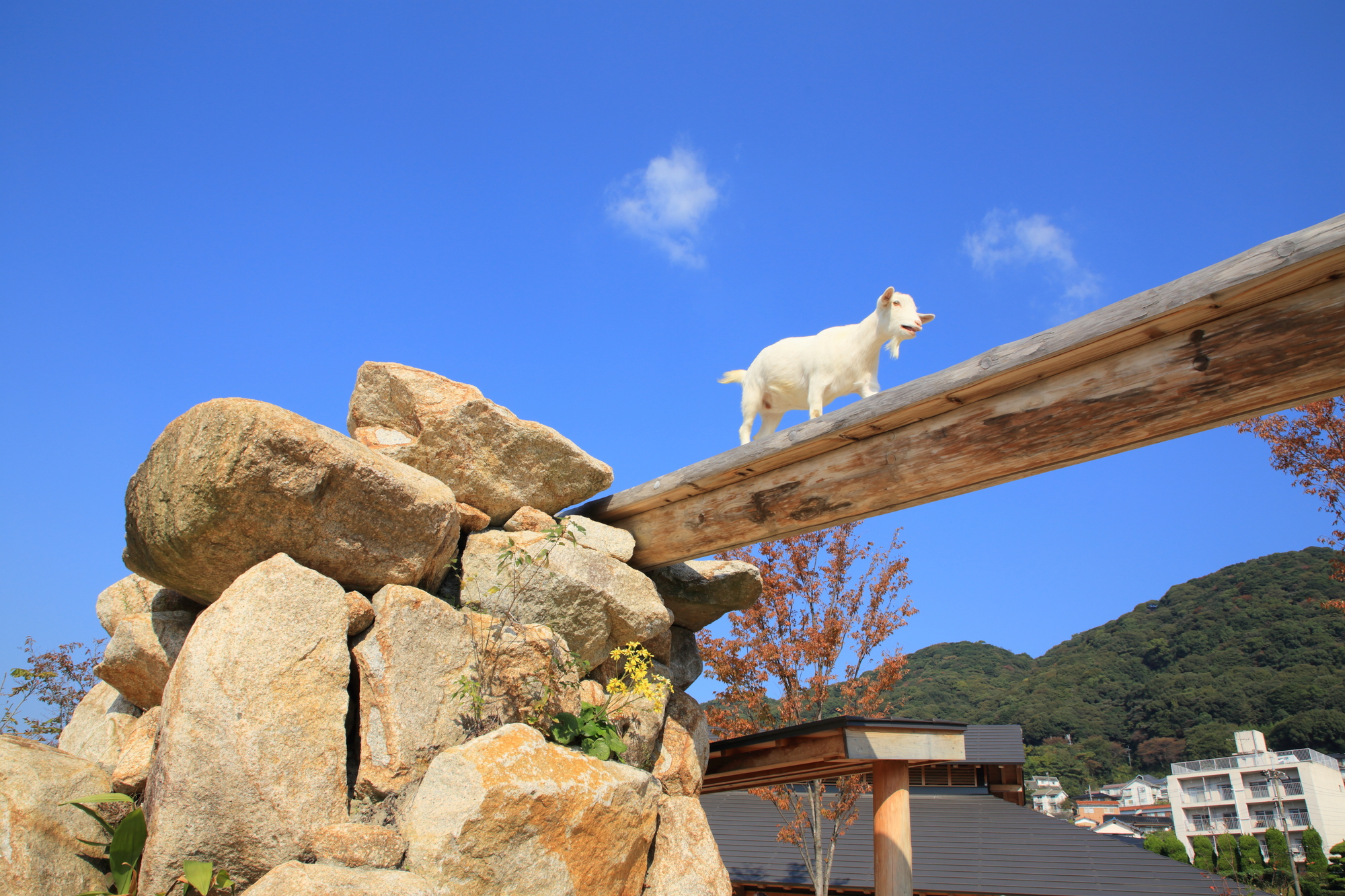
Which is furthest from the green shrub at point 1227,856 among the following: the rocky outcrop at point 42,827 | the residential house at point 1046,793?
the rocky outcrop at point 42,827

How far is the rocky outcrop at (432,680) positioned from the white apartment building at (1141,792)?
199ft

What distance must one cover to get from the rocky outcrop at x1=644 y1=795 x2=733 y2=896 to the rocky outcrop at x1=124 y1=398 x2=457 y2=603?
2.22 m

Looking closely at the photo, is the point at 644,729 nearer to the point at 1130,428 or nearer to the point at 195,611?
the point at 195,611

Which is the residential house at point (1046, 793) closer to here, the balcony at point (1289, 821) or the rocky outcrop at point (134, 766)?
the balcony at point (1289, 821)

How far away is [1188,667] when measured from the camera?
4256 centimetres

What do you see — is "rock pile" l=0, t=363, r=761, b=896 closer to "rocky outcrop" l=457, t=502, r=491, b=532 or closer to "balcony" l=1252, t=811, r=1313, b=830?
"rocky outcrop" l=457, t=502, r=491, b=532

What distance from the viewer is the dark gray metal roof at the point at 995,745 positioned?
15172 mm

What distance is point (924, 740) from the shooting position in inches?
250

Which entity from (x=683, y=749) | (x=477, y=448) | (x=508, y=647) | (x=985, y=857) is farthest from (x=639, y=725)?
(x=985, y=857)

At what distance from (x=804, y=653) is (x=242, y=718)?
8084 mm

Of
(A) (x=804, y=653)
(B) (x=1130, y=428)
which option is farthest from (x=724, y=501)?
(A) (x=804, y=653)

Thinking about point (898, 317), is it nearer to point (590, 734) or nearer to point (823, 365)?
point (823, 365)

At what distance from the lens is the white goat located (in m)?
5.77

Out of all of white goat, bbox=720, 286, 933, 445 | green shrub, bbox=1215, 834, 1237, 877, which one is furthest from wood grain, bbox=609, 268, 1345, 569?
green shrub, bbox=1215, 834, 1237, 877
